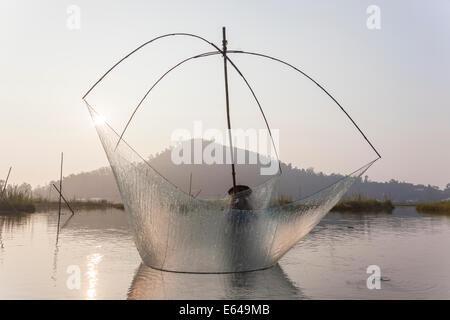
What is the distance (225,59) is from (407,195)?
16135cm

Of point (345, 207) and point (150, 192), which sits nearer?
point (150, 192)

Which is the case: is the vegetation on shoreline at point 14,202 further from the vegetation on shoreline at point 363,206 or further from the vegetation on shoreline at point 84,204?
the vegetation on shoreline at point 363,206

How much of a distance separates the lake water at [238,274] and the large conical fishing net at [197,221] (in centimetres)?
29

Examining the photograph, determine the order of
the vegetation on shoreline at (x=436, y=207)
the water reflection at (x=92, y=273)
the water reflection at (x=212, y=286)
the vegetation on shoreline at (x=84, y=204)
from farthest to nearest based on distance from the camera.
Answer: the vegetation on shoreline at (x=84, y=204) < the vegetation on shoreline at (x=436, y=207) < the water reflection at (x=92, y=273) < the water reflection at (x=212, y=286)

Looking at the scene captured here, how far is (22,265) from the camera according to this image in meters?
9.84

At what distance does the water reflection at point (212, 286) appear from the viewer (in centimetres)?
705

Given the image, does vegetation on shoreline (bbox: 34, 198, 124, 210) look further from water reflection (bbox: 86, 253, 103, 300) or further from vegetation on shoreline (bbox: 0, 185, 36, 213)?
water reflection (bbox: 86, 253, 103, 300)

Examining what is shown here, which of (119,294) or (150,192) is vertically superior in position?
(150,192)

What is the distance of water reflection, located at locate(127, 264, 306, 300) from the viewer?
7047mm

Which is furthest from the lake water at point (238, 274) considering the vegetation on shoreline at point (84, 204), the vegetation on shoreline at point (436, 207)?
the vegetation on shoreline at point (84, 204)

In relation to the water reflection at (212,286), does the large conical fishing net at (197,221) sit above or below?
above

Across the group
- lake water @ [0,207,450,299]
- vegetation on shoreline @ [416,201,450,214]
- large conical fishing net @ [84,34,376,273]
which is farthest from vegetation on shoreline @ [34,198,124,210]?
large conical fishing net @ [84,34,376,273]
